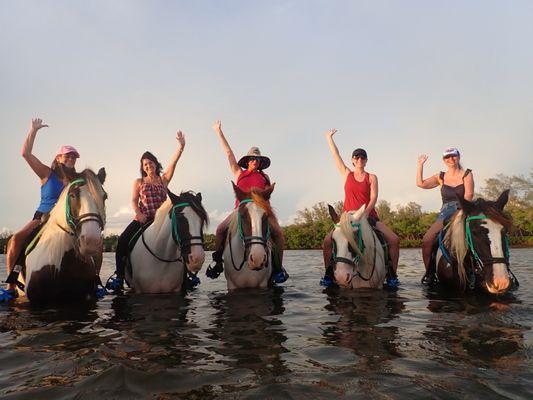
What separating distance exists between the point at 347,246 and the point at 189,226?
2471mm

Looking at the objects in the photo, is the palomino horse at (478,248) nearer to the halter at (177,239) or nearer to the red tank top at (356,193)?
the red tank top at (356,193)

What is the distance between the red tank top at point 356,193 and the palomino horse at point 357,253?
0.56 m

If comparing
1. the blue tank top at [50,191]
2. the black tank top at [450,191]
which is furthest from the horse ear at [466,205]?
the blue tank top at [50,191]

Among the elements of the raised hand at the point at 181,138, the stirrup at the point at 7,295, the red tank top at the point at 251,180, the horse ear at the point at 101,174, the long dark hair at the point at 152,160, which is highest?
the raised hand at the point at 181,138

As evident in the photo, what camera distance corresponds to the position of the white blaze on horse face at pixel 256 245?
568cm

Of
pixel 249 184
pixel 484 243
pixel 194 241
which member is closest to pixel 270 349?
pixel 194 241

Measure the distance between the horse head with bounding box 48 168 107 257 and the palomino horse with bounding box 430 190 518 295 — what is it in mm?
5104

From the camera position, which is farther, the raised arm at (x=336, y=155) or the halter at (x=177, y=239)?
the raised arm at (x=336, y=155)

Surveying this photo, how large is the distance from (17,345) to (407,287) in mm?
6476

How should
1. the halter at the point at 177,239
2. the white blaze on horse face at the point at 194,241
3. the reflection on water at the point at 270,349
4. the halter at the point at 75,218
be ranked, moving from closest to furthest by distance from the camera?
the reflection on water at the point at 270,349
the halter at the point at 75,218
the white blaze on horse face at the point at 194,241
the halter at the point at 177,239

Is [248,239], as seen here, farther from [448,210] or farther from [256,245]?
[448,210]

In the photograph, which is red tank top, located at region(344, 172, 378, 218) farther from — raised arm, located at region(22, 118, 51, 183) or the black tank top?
raised arm, located at region(22, 118, 51, 183)

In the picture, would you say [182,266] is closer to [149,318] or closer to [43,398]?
[149,318]

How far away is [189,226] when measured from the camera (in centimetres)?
588
